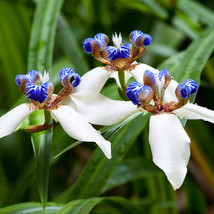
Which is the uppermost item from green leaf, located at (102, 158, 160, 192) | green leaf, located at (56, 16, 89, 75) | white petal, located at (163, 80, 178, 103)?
white petal, located at (163, 80, 178, 103)

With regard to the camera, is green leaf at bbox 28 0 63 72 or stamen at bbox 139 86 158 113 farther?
green leaf at bbox 28 0 63 72

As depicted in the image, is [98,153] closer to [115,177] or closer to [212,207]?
[115,177]

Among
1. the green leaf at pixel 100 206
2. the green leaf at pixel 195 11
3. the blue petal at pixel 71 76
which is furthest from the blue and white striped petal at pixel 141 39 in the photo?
the green leaf at pixel 195 11

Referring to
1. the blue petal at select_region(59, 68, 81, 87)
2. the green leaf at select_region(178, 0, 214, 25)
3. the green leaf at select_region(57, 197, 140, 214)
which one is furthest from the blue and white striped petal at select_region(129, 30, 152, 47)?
the green leaf at select_region(178, 0, 214, 25)

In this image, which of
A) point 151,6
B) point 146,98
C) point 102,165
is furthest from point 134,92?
point 151,6

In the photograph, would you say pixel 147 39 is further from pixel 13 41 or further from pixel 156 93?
pixel 13 41

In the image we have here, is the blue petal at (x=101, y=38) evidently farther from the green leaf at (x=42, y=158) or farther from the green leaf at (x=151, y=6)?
the green leaf at (x=151, y=6)

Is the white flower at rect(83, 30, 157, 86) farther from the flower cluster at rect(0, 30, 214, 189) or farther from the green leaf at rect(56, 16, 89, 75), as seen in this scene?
the green leaf at rect(56, 16, 89, 75)
